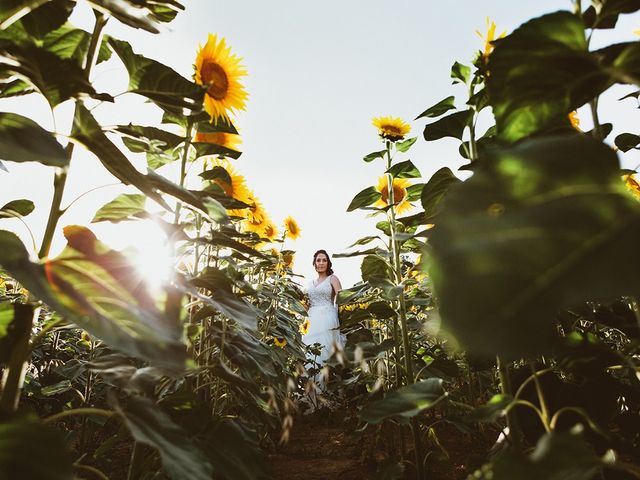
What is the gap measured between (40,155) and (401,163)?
164 centimetres

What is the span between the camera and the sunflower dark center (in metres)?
1.68

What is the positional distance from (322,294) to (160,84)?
6.27m

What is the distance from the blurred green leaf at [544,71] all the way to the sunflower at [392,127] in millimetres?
1971

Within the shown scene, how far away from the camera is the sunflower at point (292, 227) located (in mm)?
4504

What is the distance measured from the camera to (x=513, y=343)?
0.81ft

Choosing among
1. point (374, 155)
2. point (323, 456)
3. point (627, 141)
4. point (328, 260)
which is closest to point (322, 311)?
point (328, 260)

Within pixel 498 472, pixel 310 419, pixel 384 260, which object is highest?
pixel 384 260

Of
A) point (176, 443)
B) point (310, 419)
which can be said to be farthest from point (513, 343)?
point (310, 419)

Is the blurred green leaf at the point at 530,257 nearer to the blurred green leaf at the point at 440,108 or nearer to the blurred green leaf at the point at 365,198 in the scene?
the blurred green leaf at the point at 440,108

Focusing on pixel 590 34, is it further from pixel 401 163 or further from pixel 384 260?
pixel 384 260

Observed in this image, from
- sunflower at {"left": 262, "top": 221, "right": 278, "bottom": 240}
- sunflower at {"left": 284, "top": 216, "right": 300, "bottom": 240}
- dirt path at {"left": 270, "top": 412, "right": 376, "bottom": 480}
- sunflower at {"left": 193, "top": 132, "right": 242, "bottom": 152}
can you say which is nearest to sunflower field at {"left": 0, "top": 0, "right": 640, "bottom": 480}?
sunflower at {"left": 193, "top": 132, "right": 242, "bottom": 152}

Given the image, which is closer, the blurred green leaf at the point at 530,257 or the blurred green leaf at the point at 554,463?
the blurred green leaf at the point at 530,257

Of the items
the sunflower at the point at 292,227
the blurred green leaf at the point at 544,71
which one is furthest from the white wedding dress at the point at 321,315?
the blurred green leaf at the point at 544,71

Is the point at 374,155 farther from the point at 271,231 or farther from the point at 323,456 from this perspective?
the point at 323,456
